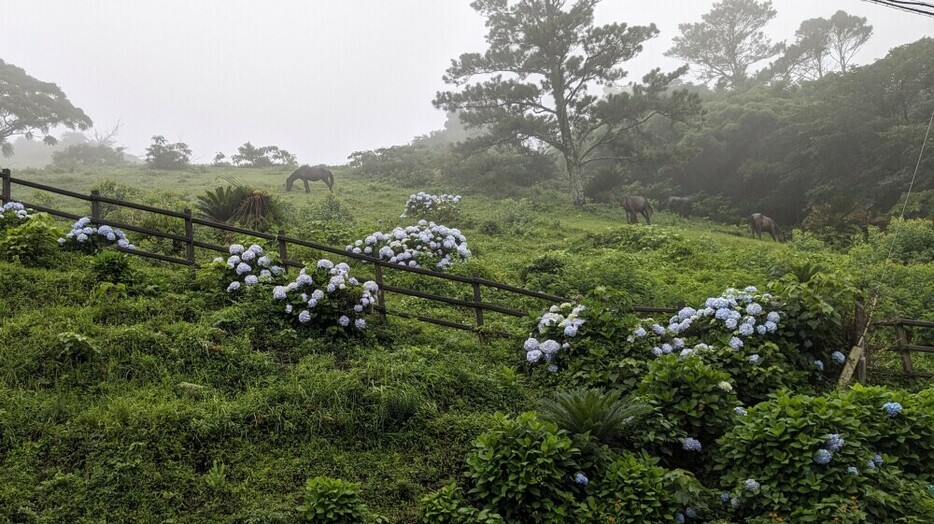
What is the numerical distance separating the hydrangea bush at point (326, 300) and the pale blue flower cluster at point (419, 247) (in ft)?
11.3

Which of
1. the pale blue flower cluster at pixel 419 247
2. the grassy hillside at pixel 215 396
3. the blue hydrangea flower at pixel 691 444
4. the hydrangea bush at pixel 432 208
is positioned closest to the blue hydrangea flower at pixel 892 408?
the grassy hillside at pixel 215 396

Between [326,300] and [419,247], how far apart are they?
435cm

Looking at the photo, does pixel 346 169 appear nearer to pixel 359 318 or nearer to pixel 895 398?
pixel 359 318

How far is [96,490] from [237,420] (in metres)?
1.11

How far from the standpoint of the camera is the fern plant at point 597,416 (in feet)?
15.6

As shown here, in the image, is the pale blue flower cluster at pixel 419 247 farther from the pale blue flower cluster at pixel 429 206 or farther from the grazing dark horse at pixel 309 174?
the grazing dark horse at pixel 309 174

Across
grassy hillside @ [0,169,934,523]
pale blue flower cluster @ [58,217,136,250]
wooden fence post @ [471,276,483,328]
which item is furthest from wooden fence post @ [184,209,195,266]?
wooden fence post @ [471,276,483,328]

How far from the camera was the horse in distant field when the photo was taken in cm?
2281

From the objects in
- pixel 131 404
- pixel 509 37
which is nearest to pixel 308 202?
pixel 509 37

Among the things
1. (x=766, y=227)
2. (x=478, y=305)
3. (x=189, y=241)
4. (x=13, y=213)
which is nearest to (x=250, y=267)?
(x=189, y=241)

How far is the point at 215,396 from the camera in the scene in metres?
5.00

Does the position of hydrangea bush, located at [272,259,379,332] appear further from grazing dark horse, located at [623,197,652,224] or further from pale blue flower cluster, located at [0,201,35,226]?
grazing dark horse, located at [623,197,652,224]

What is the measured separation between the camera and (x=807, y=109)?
22.4 metres

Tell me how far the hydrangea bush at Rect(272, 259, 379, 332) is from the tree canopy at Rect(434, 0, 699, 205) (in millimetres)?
17836
